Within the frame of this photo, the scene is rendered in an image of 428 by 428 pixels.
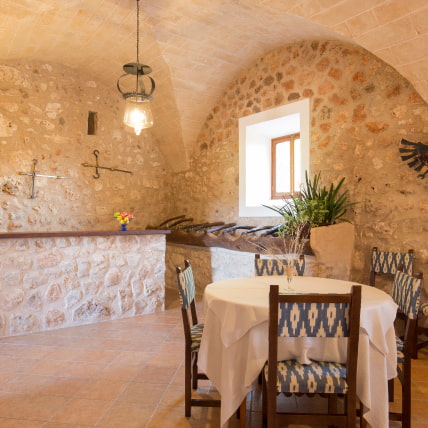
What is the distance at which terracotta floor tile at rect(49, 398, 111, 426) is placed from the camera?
205cm

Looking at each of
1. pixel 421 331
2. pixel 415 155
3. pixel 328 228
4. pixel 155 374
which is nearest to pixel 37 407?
pixel 155 374

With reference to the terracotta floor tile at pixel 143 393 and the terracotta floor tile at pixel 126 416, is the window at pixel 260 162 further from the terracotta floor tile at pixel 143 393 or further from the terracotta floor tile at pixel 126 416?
the terracotta floor tile at pixel 126 416

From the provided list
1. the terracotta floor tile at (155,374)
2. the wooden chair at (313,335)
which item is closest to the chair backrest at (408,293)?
the wooden chair at (313,335)

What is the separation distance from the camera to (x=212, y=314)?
6.64 feet

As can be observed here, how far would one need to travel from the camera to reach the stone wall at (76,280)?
139 inches

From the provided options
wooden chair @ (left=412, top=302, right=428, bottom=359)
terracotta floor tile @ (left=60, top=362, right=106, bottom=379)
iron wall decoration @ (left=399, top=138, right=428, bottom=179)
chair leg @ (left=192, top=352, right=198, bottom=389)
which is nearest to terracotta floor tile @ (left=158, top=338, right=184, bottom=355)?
terracotta floor tile @ (left=60, top=362, right=106, bottom=379)

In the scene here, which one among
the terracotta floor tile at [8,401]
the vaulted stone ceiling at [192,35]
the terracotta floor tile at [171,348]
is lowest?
the terracotta floor tile at [171,348]

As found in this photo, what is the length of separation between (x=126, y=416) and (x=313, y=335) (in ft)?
4.11

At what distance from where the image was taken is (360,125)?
3.91 metres

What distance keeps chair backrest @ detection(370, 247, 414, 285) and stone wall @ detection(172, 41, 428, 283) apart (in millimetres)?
129

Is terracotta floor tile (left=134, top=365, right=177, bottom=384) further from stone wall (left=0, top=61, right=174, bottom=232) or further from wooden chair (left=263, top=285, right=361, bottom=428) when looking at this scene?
stone wall (left=0, top=61, right=174, bottom=232)

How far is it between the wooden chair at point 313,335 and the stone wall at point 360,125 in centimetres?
225

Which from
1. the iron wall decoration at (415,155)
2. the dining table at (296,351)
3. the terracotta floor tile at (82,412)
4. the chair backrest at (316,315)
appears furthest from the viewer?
the iron wall decoration at (415,155)

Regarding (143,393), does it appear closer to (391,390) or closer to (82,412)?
(82,412)
